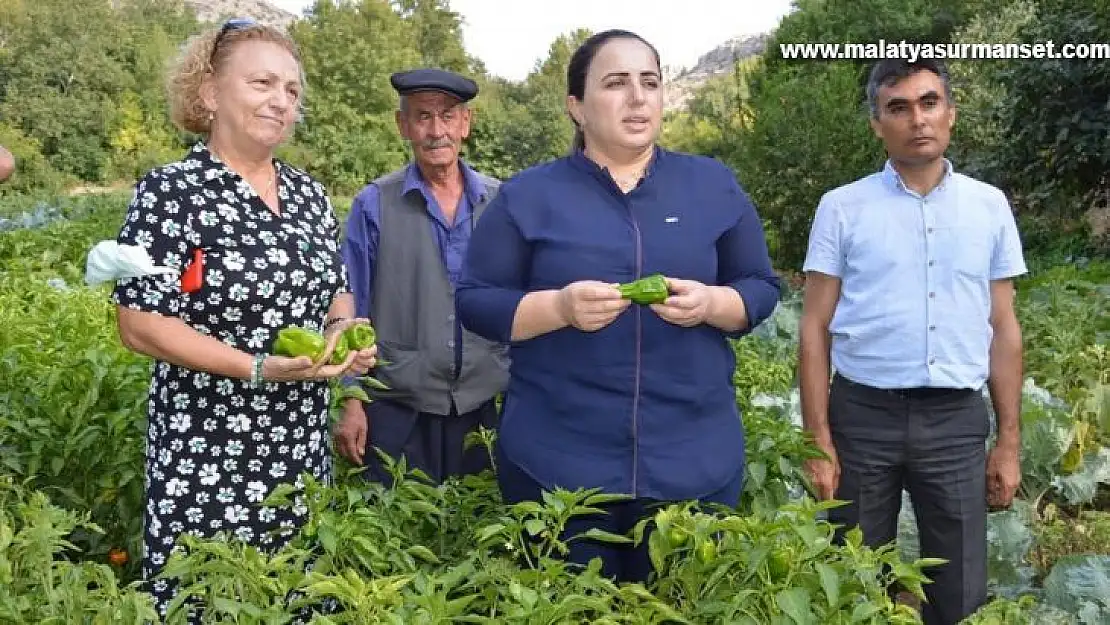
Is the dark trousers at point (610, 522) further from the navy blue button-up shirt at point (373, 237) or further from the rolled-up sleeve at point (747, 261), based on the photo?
the navy blue button-up shirt at point (373, 237)

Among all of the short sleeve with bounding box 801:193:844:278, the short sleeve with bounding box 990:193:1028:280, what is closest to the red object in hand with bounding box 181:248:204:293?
the short sleeve with bounding box 801:193:844:278

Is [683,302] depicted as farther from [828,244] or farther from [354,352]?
[828,244]

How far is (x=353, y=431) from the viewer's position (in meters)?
3.52

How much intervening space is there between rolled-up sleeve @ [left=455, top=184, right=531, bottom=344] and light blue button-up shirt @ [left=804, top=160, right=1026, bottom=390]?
3.68 feet

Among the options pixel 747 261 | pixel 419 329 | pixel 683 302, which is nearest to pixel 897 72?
pixel 747 261

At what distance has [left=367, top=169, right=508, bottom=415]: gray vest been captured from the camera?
3.50m

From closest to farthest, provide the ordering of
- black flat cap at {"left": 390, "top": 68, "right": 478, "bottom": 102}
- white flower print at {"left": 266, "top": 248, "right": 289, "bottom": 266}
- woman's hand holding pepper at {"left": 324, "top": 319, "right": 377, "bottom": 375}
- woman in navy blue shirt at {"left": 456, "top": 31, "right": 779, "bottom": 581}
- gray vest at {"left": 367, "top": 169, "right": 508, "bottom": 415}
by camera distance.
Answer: woman in navy blue shirt at {"left": 456, "top": 31, "right": 779, "bottom": 581} → white flower print at {"left": 266, "top": 248, "right": 289, "bottom": 266} → woman's hand holding pepper at {"left": 324, "top": 319, "right": 377, "bottom": 375} → gray vest at {"left": 367, "top": 169, "right": 508, "bottom": 415} → black flat cap at {"left": 390, "top": 68, "right": 478, "bottom": 102}

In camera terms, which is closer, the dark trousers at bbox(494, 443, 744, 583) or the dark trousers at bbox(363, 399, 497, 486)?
the dark trousers at bbox(494, 443, 744, 583)

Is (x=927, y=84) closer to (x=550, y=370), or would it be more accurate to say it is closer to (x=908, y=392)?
(x=908, y=392)

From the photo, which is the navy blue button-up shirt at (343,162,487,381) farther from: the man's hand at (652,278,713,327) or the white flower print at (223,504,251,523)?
the man's hand at (652,278,713,327)

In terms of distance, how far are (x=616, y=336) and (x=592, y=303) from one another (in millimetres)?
213

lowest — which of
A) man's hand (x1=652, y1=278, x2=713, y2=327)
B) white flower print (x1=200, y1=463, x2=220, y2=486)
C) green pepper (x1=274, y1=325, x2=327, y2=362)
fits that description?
white flower print (x1=200, y1=463, x2=220, y2=486)

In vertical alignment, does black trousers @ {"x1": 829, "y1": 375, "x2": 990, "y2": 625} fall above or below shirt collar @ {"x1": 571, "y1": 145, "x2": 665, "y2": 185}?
below

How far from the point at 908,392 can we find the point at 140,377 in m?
→ 2.64
